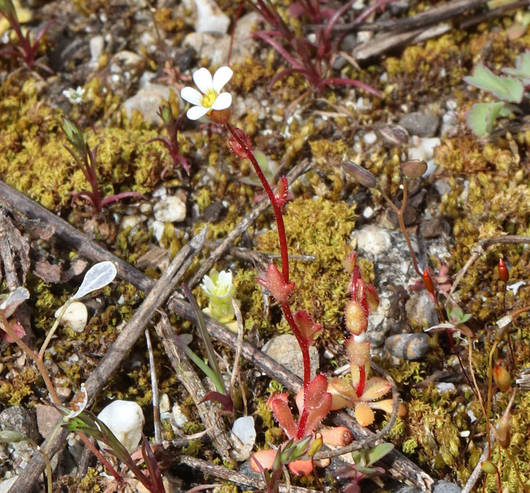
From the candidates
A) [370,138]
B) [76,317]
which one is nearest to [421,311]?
[370,138]

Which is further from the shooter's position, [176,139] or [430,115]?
[430,115]

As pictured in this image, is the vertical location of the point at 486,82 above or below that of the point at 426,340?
above

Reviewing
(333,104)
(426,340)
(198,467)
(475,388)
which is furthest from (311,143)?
(198,467)

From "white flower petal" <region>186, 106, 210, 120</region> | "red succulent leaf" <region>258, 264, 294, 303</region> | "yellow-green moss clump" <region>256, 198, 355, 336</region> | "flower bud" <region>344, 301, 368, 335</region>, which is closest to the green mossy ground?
"yellow-green moss clump" <region>256, 198, 355, 336</region>

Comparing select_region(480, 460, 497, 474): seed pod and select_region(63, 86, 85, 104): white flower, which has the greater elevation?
select_region(63, 86, 85, 104): white flower

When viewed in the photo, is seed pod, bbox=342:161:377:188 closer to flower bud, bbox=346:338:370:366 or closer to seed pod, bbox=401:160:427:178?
seed pod, bbox=401:160:427:178

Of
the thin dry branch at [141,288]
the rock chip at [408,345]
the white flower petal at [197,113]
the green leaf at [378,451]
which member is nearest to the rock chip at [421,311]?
the rock chip at [408,345]

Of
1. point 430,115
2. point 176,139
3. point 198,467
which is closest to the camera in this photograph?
point 198,467

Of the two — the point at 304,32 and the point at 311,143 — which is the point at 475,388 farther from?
the point at 304,32

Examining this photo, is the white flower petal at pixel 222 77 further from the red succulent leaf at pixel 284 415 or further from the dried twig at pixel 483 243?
the dried twig at pixel 483 243
